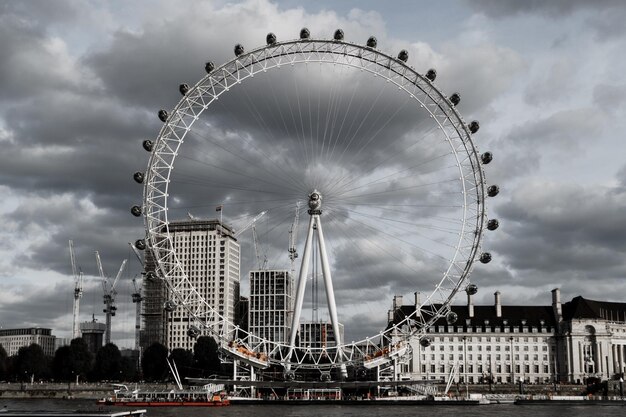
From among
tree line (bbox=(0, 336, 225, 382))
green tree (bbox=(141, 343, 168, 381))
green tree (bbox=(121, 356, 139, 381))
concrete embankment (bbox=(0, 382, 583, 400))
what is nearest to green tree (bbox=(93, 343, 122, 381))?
tree line (bbox=(0, 336, 225, 382))

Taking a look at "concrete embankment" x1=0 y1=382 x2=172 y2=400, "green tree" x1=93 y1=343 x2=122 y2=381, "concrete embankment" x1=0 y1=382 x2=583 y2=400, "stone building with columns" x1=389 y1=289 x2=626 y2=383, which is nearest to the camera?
"concrete embankment" x1=0 y1=382 x2=583 y2=400

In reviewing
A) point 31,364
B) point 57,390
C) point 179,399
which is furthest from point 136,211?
point 31,364

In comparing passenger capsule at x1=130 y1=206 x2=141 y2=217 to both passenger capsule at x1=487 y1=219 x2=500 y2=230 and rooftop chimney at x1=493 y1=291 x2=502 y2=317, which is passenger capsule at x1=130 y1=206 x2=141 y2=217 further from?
rooftop chimney at x1=493 y1=291 x2=502 y2=317

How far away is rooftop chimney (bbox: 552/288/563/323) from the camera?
18088 cm

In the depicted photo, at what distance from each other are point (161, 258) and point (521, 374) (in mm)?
105360

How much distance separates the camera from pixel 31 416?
59906mm

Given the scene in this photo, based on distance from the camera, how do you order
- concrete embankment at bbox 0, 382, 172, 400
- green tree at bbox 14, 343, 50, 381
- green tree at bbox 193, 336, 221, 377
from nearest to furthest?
concrete embankment at bbox 0, 382, 172, 400
green tree at bbox 193, 336, 221, 377
green tree at bbox 14, 343, 50, 381

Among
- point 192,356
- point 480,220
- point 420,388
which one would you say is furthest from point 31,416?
point 192,356

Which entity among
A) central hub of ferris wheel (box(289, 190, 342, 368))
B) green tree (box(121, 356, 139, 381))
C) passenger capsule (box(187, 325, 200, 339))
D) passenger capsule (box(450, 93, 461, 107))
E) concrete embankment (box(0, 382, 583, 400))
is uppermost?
passenger capsule (box(450, 93, 461, 107))

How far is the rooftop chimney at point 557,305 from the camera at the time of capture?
7121 inches

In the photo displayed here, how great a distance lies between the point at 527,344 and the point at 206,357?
Answer: 70022mm

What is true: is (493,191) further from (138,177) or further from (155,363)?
(155,363)

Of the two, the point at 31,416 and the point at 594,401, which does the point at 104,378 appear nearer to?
the point at 594,401

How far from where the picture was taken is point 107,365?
178750mm
